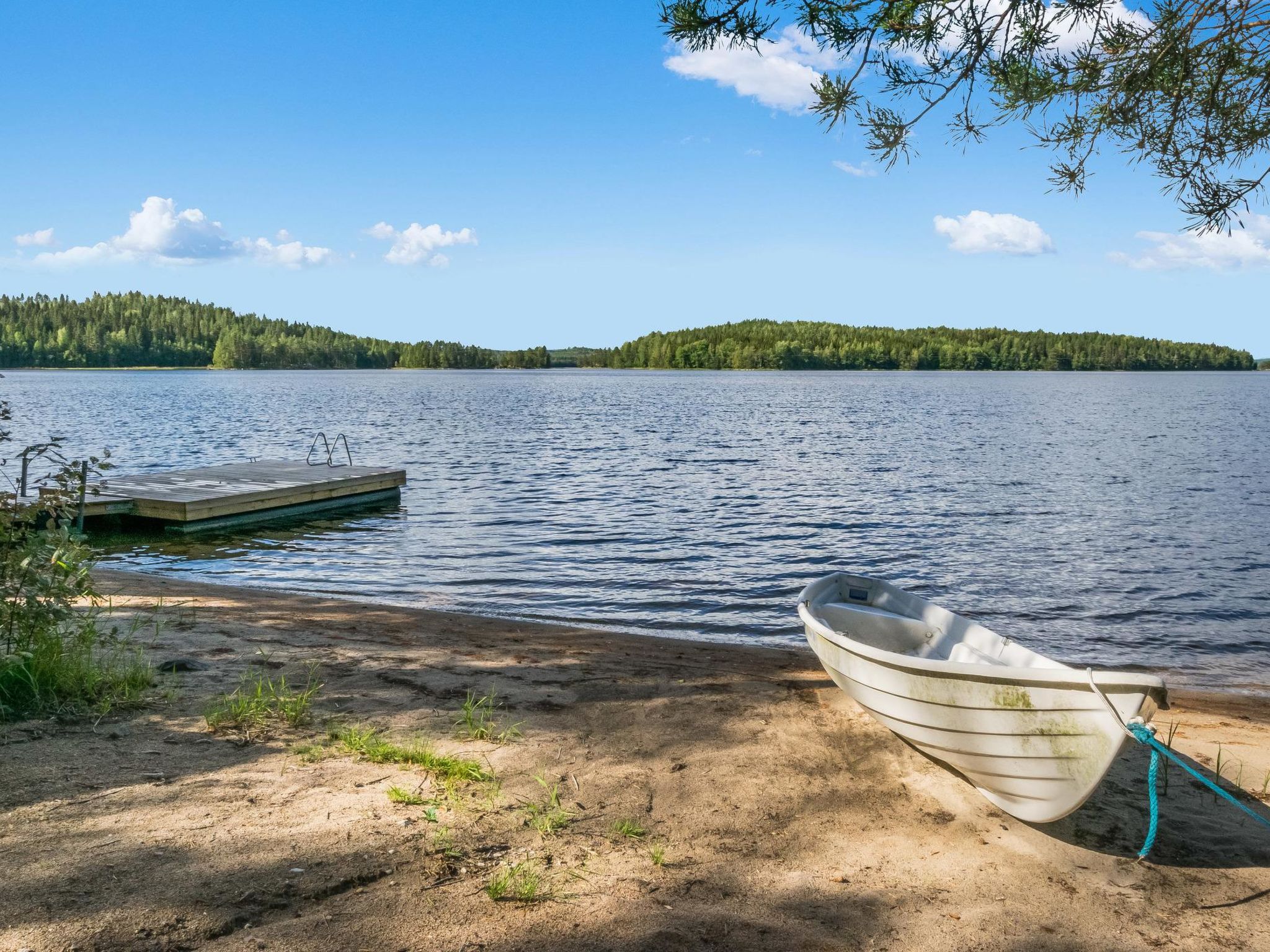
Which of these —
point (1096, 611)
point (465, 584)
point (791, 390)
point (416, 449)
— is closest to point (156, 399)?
point (416, 449)

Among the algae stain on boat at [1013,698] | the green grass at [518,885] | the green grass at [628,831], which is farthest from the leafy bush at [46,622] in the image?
the algae stain on boat at [1013,698]

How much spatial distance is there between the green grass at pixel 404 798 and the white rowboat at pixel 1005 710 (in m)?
2.97

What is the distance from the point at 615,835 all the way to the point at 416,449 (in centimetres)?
3398

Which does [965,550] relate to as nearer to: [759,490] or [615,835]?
[759,490]

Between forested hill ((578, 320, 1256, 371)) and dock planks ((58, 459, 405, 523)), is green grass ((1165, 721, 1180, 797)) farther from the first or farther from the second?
forested hill ((578, 320, 1256, 371))

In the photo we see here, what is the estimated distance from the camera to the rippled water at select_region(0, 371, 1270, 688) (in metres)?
13.1

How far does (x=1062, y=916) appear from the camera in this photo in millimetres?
4305

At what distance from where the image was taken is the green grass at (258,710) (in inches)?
222

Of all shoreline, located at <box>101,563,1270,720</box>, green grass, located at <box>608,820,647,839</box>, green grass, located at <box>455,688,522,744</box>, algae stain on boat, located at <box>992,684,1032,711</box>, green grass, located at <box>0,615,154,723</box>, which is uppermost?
algae stain on boat, located at <box>992,684,1032,711</box>

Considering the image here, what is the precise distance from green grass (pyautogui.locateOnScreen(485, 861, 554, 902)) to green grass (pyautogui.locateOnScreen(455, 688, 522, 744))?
165 centimetres

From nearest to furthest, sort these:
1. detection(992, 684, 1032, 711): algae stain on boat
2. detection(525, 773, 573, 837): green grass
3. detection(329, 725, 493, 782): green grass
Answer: detection(525, 773, 573, 837): green grass
detection(992, 684, 1032, 711): algae stain on boat
detection(329, 725, 493, 782): green grass

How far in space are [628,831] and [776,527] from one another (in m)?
15.6

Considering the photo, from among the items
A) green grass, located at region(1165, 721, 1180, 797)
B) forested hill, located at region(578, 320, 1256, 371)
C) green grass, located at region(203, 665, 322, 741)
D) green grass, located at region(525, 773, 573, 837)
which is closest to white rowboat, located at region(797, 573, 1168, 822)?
green grass, located at region(1165, 721, 1180, 797)

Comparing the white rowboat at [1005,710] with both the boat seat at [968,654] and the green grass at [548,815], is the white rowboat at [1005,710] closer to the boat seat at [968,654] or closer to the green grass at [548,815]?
the boat seat at [968,654]
